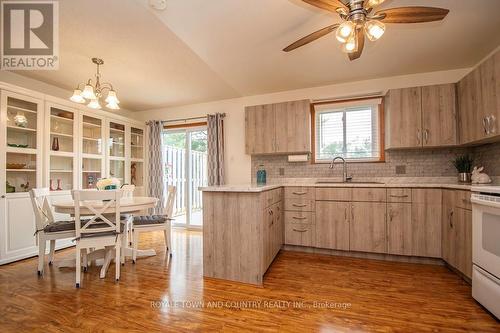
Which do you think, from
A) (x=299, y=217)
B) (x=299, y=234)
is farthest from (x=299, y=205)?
(x=299, y=234)

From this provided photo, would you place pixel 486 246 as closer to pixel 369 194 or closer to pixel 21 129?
pixel 369 194

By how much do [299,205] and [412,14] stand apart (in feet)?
7.53

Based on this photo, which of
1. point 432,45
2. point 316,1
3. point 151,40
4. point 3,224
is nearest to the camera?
point 316,1

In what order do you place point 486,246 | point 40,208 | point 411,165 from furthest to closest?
point 411,165, point 40,208, point 486,246

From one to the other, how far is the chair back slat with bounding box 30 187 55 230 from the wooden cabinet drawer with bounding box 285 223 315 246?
290 cm

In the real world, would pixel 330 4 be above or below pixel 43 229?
Answer: above

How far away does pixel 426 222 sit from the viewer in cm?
265

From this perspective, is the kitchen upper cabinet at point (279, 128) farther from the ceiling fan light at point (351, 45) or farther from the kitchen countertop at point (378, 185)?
the ceiling fan light at point (351, 45)

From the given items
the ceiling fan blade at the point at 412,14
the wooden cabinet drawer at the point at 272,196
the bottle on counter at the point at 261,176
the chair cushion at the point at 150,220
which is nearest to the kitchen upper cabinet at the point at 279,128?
the bottle on counter at the point at 261,176

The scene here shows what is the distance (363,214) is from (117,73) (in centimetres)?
388

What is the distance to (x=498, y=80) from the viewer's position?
207 centimetres

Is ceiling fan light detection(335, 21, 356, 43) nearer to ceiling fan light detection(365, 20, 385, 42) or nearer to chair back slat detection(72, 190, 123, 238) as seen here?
ceiling fan light detection(365, 20, 385, 42)

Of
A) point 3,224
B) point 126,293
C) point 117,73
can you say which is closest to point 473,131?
point 126,293

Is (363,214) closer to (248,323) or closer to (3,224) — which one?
(248,323)
